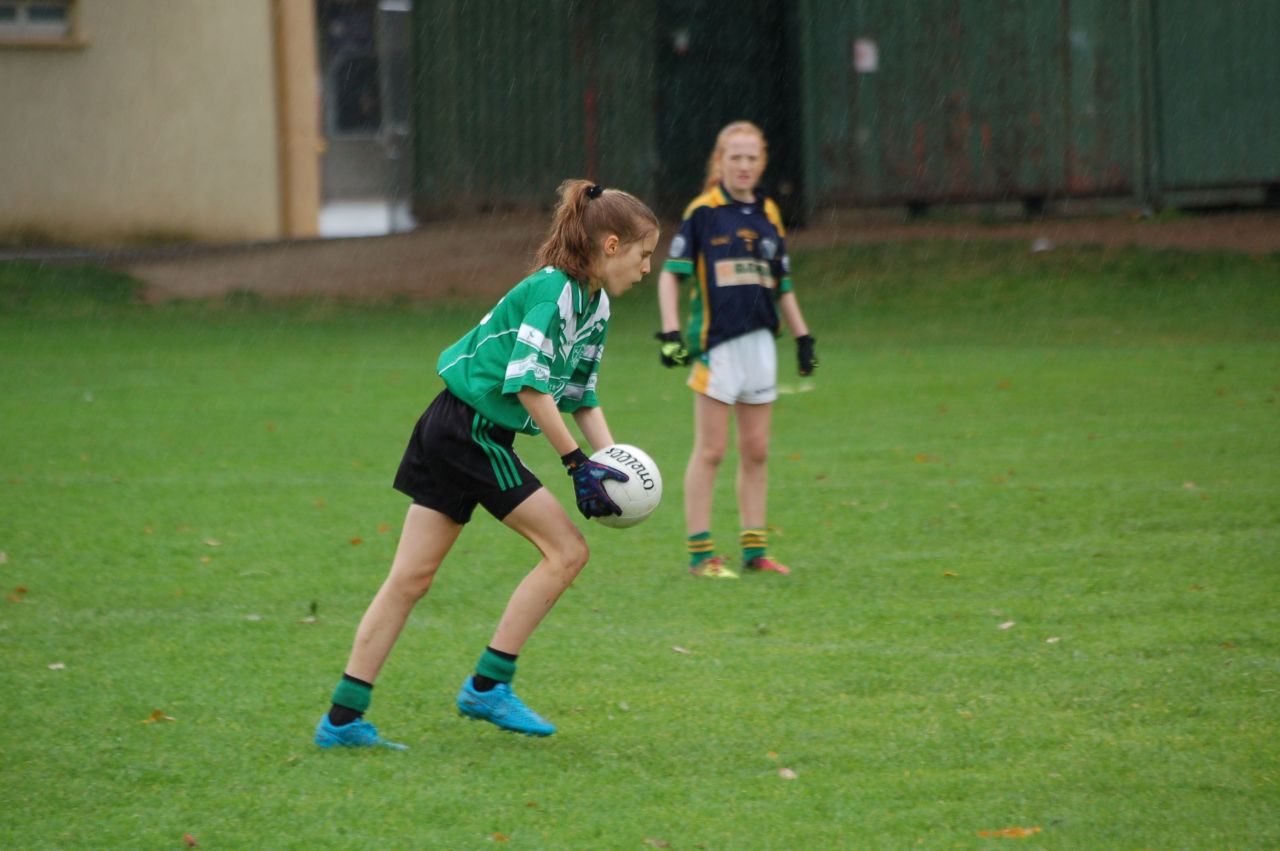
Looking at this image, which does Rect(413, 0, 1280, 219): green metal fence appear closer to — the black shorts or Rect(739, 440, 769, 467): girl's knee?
Rect(739, 440, 769, 467): girl's knee

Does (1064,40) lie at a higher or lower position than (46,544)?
higher

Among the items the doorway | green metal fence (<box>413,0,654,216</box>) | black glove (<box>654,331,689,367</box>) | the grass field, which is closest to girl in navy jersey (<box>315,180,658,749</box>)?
the grass field

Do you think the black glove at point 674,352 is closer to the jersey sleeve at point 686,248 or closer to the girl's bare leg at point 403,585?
the jersey sleeve at point 686,248

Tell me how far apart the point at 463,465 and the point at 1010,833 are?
1972 mm

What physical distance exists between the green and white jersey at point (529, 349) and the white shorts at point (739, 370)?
2578 millimetres

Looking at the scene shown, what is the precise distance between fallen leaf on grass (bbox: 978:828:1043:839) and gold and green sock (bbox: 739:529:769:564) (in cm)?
356

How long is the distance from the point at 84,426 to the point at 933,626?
834cm

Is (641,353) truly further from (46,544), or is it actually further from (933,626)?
(933,626)

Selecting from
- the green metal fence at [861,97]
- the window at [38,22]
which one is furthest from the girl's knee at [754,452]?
the window at [38,22]

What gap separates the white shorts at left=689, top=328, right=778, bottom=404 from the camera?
779 cm

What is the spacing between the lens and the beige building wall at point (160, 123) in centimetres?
2373

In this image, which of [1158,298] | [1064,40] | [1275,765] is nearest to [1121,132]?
[1064,40]

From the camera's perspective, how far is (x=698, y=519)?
7891mm

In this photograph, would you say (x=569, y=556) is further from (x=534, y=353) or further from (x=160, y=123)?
(x=160, y=123)
